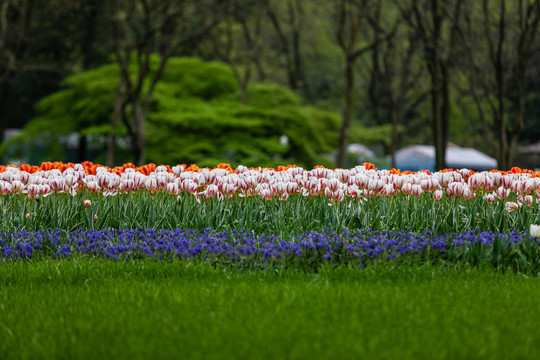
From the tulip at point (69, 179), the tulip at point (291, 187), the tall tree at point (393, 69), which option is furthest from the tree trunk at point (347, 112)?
the tulip at point (69, 179)

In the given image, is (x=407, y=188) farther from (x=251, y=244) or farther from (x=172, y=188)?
(x=172, y=188)

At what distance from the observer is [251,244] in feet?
17.2

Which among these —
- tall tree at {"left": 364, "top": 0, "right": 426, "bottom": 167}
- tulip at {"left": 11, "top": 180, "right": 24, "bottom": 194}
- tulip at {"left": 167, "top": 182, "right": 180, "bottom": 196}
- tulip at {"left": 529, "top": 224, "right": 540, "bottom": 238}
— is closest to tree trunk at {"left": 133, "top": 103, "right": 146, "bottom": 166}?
tall tree at {"left": 364, "top": 0, "right": 426, "bottom": 167}

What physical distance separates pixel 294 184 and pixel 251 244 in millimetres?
1179

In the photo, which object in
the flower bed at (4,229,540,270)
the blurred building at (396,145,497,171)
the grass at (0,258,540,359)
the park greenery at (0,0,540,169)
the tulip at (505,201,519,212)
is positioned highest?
the park greenery at (0,0,540,169)

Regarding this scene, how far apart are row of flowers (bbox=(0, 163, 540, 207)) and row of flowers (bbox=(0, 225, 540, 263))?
0.64 meters

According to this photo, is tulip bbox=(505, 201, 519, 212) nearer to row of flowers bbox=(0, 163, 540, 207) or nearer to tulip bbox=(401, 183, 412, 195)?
row of flowers bbox=(0, 163, 540, 207)

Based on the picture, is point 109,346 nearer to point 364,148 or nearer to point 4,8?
point 4,8

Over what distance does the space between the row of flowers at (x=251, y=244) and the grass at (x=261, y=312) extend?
0.24m

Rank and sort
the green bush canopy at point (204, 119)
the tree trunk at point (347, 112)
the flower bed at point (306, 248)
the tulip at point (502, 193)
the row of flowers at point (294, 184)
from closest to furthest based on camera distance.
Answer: the flower bed at point (306, 248), the tulip at point (502, 193), the row of flowers at point (294, 184), the green bush canopy at point (204, 119), the tree trunk at point (347, 112)

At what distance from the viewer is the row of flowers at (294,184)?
20.2 ft

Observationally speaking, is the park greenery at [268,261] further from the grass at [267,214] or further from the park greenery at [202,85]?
the park greenery at [202,85]

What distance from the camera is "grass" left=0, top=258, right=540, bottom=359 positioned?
3207mm

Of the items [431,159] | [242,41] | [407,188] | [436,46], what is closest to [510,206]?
[407,188]
